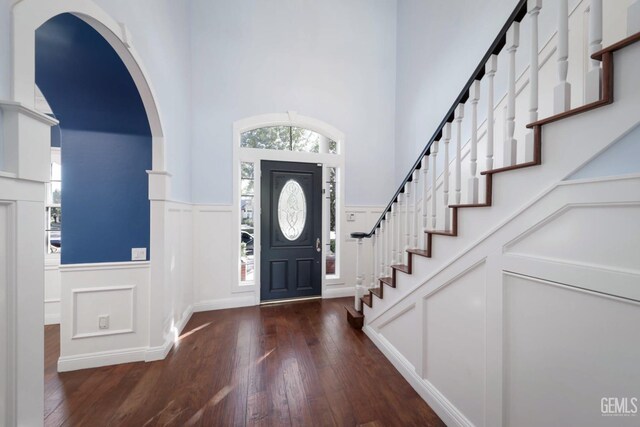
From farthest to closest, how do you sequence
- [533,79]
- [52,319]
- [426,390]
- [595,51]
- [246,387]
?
[52,319], [246,387], [426,390], [533,79], [595,51]

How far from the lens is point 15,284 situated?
92cm

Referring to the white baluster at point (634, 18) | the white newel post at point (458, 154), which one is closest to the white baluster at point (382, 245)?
the white newel post at point (458, 154)

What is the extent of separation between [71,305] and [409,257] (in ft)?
9.29

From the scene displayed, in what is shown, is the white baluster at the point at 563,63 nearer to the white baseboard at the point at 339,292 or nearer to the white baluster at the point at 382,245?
the white baluster at the point at 382,245

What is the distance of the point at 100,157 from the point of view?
2.12 meters

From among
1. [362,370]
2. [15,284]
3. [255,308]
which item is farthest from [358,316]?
[15,284]

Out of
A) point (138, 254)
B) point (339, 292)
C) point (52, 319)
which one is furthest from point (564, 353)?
point (52, 319)

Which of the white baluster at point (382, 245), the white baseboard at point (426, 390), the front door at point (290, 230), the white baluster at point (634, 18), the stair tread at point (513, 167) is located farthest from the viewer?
the front door at point (290, 230)

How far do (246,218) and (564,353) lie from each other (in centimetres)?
344

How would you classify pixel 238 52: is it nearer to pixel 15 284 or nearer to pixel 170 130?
pixel 170 130

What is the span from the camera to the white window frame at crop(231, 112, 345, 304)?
3.47m

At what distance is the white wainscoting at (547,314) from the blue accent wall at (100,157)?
101 inches

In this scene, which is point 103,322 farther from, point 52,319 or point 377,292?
point 377,292

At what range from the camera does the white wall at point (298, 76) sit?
11.0 feet
